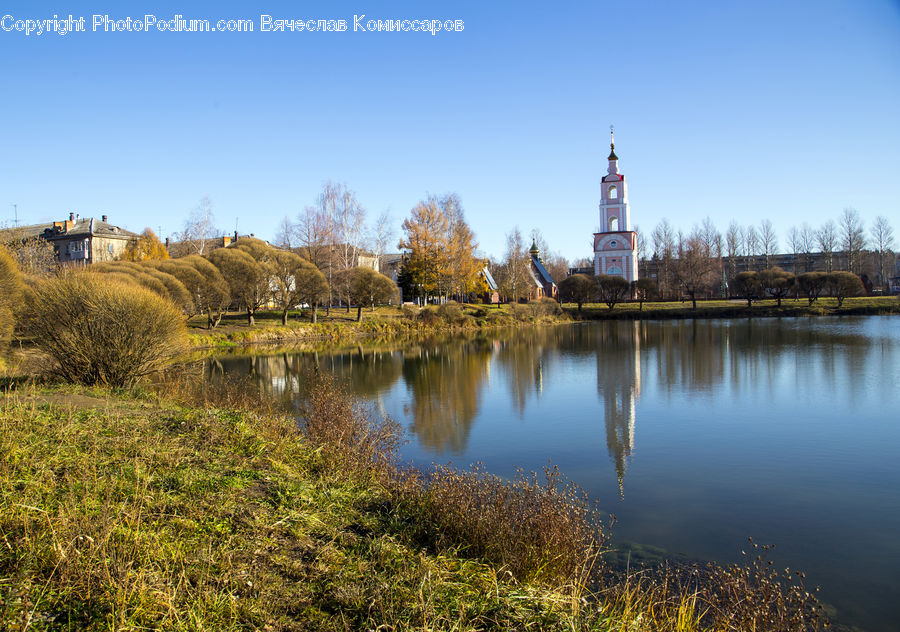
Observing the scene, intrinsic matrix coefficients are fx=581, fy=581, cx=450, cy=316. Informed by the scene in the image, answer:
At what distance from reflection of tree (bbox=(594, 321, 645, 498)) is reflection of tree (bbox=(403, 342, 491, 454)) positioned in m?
3.30

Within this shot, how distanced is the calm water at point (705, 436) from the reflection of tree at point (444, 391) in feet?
0.28

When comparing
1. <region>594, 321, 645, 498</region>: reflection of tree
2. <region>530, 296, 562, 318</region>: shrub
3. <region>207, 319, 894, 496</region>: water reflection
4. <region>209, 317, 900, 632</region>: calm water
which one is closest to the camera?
<region>209, 317, 900, 632</region>: calm water

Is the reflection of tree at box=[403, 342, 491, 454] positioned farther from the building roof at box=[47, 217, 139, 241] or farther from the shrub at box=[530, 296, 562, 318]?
the building roof at box=[47, 217, 139, 241]

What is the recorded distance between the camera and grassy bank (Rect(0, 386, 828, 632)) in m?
3.79

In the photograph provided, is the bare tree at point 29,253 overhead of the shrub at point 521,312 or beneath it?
overhead

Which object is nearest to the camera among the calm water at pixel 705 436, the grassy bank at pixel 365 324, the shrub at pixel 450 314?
the calm water at pixel 705 436

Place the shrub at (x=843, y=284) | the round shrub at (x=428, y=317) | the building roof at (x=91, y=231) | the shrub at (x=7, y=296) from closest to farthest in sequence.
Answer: the shrub at (x=7, y=296)
the round shrub at (x=428, y=317)
the shrub at (x=843, y=284)
the building roof at (x=91, y=231)

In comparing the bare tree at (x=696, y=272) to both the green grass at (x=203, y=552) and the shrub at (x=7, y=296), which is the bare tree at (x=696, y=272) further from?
the green grass at (x=203, y=552)

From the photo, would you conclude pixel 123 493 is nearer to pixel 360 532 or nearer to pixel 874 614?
pixel 360 532

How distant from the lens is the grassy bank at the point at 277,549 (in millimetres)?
3785

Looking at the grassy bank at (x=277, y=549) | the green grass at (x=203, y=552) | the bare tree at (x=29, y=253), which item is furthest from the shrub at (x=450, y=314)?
the green grass at (x=203, y=552)

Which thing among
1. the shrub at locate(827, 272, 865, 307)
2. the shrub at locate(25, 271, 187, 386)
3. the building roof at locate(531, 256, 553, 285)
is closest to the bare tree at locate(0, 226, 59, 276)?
the shrub at locate(25, 271, 187, 386)

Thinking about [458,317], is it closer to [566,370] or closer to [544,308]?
[544,308]

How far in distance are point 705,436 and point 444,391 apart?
910 cm
